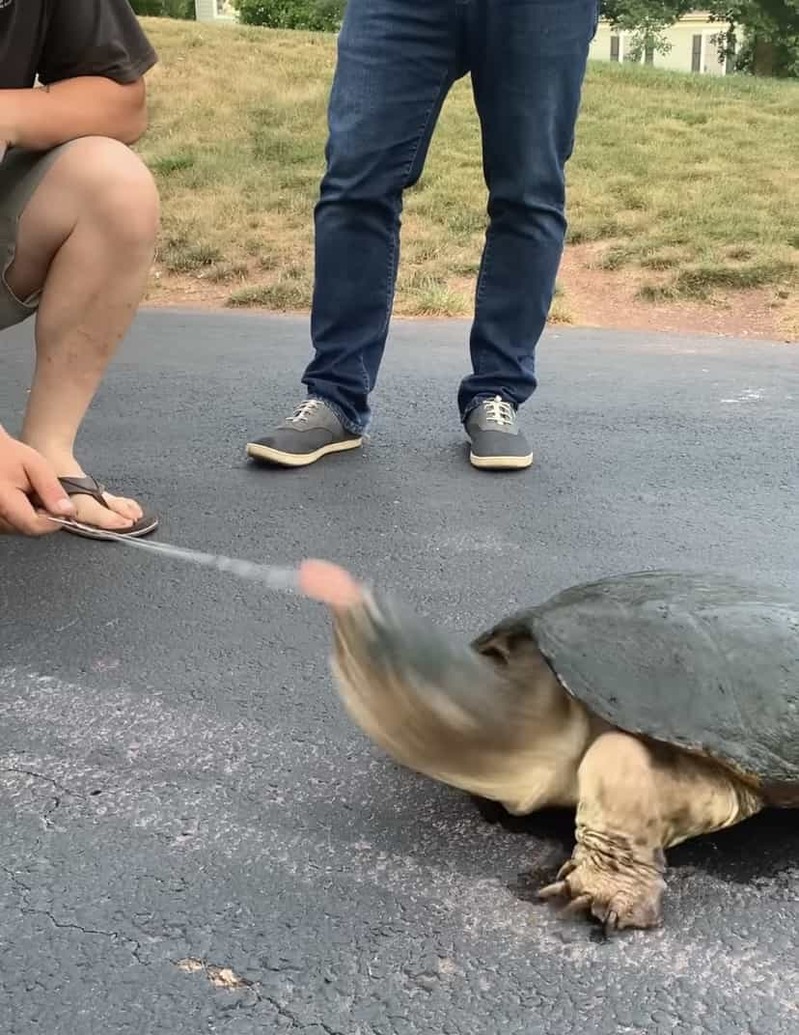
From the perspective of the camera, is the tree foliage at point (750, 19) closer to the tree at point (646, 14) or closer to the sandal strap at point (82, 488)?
the tree at point (646, 14)

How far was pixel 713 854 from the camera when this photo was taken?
4.43 ft

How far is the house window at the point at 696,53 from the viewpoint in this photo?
41312 mm

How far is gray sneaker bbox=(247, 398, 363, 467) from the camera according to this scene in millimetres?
2758

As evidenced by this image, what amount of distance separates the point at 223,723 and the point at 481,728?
50 cm

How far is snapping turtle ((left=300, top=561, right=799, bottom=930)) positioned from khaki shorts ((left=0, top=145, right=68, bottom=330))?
1.24 meters

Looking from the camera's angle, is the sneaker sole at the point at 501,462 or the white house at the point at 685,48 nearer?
the sneaker sole at the point at 501,462

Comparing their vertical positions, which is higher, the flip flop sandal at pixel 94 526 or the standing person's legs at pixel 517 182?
the standing person's legs at pixel 517 182

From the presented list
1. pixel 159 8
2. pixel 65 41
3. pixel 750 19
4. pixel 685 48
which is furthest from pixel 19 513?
pixel 685 48

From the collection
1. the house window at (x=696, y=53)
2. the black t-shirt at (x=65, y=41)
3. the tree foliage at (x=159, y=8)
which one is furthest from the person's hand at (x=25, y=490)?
the house window at (x=696, y=53)

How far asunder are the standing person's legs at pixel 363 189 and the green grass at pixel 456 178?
3.07 meters

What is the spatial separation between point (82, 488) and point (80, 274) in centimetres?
43

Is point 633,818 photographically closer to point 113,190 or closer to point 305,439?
point 113,190

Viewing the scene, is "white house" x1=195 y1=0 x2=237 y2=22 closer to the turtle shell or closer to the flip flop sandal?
the flip flop sandal

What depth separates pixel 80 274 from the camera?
2186 mm
